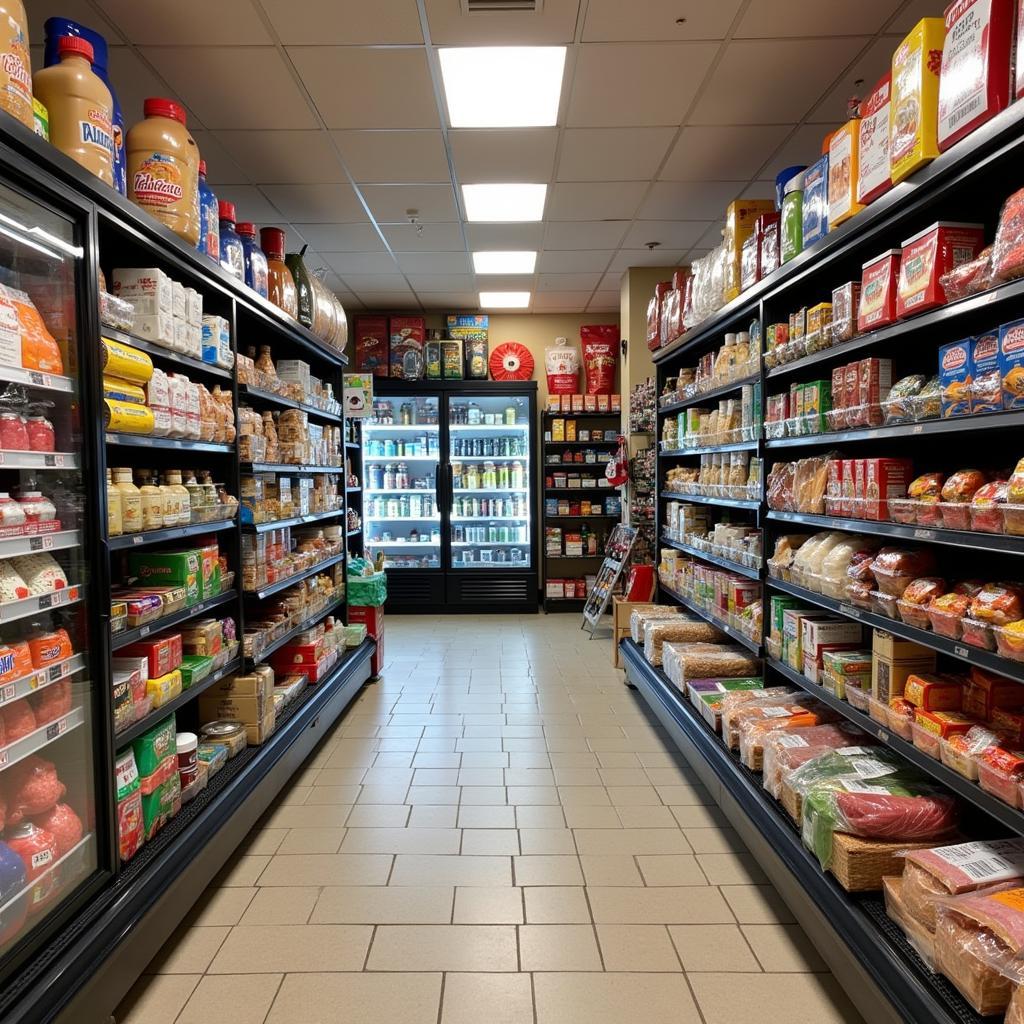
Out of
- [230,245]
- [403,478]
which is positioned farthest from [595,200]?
[403,478]

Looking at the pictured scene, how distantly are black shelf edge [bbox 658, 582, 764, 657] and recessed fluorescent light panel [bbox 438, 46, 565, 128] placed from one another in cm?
304

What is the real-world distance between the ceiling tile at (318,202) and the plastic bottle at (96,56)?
2819mm

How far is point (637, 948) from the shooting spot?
239 cm

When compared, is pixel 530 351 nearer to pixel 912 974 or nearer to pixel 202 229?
pixel 202 229

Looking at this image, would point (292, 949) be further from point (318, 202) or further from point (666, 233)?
point (666, 233)

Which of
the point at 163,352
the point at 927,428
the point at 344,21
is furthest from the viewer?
the point at 344,21

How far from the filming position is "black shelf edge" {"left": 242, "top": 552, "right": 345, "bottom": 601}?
355 cm

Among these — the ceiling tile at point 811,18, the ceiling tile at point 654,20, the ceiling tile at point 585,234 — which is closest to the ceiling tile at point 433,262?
the ceiling tile at point 585,234

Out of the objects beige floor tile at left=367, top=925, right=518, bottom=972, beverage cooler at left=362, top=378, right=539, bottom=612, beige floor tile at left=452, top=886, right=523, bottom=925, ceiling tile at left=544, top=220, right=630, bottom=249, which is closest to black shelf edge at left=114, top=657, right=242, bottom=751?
beige floor tile at left=367, top=925, right=518, bottom=972

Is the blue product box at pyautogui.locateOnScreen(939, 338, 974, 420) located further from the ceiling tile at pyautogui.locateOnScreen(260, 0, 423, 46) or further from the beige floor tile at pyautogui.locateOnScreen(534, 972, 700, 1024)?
the ceiling tile at pyautogui.locateOnScreen(260, 0, 423, 46)

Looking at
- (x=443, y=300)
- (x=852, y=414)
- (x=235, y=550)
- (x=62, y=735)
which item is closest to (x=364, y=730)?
(x=235, y=550)

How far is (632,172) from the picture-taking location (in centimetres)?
487

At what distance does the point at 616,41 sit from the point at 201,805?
378cm

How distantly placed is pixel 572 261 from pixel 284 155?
10.3ft
